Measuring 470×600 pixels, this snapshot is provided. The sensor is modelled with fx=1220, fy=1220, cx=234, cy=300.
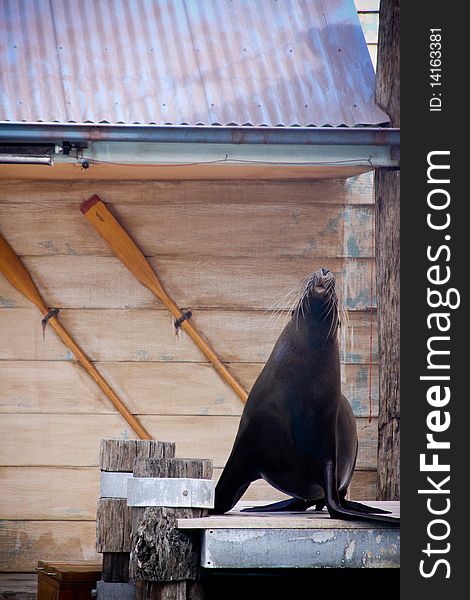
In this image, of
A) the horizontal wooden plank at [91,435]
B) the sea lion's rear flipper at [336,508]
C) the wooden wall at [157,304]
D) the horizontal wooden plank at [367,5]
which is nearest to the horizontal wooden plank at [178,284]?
the wooden wall at [157,304]

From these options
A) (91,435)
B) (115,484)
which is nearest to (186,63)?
(91,435)

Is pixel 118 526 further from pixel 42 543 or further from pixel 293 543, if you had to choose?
pixel 42 543

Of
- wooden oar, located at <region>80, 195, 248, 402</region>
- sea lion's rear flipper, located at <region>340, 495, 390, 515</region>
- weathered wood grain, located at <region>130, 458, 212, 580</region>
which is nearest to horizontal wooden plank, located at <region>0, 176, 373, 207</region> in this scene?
wooden oar, located at <region>80, 195, 248, 402</region>

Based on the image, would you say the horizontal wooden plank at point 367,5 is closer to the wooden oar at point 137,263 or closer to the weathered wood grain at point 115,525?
the wooden oar at point 137,263

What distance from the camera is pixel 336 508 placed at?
4.34m

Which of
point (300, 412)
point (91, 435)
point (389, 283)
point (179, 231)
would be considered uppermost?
point (179, 231)

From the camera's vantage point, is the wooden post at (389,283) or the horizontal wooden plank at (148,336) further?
the horizontal wooden plank at (148,336)

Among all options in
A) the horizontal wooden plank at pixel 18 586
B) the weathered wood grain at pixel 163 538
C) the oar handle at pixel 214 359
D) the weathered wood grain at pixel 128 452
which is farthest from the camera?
the oar handle at pixel 214 359

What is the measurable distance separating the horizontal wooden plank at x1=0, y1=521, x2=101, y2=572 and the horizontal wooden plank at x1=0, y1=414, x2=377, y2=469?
33 cm

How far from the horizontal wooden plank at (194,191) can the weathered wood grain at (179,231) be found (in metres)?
0.03

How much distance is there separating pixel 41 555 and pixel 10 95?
246cm

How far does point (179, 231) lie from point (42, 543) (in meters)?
1.84

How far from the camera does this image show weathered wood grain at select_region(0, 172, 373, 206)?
6.70m

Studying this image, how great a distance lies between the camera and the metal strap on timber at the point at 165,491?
4.13 m
